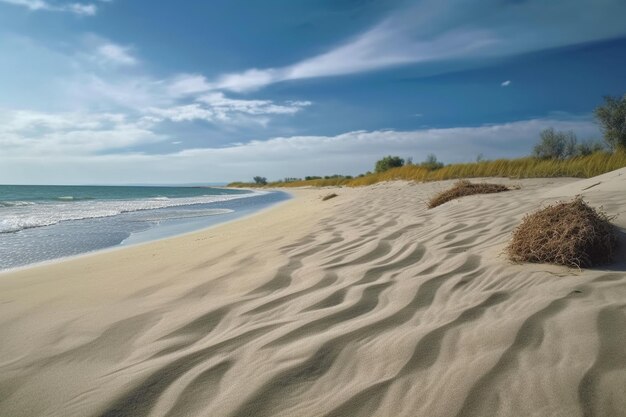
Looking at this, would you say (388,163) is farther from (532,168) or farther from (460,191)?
(460,191)

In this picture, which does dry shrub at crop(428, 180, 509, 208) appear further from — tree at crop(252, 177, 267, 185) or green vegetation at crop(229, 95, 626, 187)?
tree at crop(252, 177, 267, 185)

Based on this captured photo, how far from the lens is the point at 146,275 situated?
3.54 metres

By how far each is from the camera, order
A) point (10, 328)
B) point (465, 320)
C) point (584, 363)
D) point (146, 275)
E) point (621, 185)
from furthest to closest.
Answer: point (621, 185)
point (146, 275)
point (10, 328)
point (465, 320)
point (584, 363)

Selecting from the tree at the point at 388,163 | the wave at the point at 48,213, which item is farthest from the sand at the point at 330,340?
the tree at the point at 388,163

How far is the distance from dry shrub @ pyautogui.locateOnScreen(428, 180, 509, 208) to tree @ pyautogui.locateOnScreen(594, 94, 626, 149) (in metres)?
11.2

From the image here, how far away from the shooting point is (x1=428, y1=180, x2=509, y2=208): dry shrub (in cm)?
687

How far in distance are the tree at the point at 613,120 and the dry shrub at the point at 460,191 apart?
11.2 m

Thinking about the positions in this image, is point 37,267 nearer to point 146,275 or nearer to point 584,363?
point 146,275

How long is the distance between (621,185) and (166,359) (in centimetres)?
641

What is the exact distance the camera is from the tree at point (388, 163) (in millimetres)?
37438

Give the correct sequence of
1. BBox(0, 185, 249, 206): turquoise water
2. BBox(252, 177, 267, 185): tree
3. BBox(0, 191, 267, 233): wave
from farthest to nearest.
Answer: BBox(252, 177, 267, 185): tree < BBox(0, 185, 249, 206): turquoise water < BBox(0, 191, 267, 233): wave

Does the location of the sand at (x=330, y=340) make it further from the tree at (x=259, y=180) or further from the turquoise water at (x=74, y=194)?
the tree at (x=259, y=180)

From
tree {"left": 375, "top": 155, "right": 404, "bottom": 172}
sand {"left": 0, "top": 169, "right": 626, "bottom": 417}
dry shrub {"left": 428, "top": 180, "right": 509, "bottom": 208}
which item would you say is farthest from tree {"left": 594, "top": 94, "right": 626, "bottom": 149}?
tree {"left": 375, "top": 155, "right": 404, "bottom": 172}

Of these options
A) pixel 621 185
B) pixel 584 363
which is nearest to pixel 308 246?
pixel 584 363
